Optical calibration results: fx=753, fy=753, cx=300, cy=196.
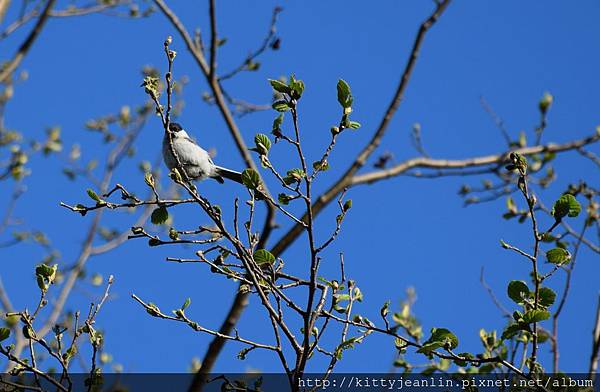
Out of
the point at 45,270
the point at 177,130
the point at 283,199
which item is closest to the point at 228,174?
the point at 177,130

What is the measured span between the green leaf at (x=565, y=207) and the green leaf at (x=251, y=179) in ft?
3.48

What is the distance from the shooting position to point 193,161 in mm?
5113

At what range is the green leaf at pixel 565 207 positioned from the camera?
262 cm

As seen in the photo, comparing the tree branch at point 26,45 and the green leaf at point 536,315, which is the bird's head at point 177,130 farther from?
the green leaf at point 536,315

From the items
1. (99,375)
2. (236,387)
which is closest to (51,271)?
(99,375)

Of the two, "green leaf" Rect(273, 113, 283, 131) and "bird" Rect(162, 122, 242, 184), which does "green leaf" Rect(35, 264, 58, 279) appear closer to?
"green leaf" Rect(273, 113, 283, 131)

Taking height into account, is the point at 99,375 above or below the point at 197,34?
below

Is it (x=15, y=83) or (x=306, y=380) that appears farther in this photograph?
(x=15, y=83)

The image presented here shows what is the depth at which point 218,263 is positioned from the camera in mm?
2791

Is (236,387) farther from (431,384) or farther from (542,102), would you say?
(542,102)

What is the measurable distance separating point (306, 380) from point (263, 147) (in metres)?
1.03

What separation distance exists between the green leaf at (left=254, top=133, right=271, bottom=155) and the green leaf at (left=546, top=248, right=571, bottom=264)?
1.05 meters

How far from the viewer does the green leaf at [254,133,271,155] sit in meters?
2.66

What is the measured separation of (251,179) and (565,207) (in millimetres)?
1119
